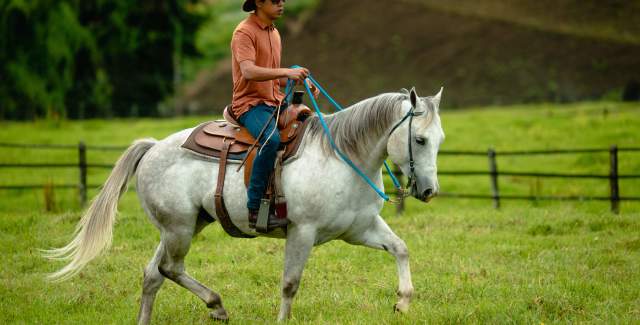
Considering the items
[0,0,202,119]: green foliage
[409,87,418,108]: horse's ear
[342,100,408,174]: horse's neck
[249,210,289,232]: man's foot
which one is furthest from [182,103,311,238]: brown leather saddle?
[0,0,202,119]: green foliage

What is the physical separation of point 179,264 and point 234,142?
4.17 feet

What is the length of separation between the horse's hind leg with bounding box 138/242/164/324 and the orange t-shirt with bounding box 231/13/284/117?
5.34ft

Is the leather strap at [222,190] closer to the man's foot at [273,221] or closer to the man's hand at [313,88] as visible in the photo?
the man's foot at [273,221]

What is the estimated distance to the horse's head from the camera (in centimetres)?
553

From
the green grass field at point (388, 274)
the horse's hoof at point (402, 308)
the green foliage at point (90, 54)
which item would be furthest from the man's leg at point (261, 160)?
the green foliage at point (90, 54)

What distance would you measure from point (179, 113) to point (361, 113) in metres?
32.1

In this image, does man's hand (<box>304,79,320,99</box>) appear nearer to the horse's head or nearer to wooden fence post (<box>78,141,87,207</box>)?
the horse's head

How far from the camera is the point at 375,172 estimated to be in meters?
6.04

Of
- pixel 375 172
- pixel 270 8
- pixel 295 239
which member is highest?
pixel 270 8

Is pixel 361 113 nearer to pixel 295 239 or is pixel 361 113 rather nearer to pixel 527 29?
pixel 295 239

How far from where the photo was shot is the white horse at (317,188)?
5695 millimetres

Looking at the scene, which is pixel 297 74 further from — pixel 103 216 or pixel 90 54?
pixel 90 54

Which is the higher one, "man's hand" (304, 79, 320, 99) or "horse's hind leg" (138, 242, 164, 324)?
"man's hand" (304, 79, 320, 99)

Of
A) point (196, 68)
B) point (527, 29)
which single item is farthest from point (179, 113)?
point (527, 29)
